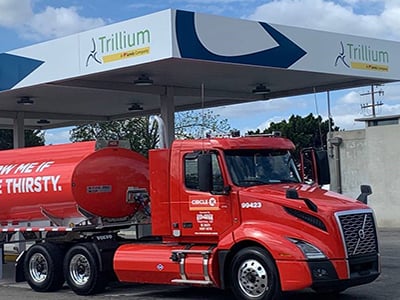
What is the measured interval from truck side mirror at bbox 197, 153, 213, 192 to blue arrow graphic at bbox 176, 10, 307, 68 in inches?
128

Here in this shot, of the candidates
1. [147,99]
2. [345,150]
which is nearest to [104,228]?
[147,99]

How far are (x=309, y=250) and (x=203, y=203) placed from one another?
217cm

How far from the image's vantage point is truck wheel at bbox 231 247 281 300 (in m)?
11.4

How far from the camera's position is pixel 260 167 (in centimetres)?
1286

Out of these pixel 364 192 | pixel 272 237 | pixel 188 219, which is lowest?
pixel 272 237

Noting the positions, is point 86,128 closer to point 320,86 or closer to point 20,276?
point 320,86

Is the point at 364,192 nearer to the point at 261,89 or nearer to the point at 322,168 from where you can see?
the point at 322,168

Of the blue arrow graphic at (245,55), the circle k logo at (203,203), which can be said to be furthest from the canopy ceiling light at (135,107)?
the circle k logo at (203,203)

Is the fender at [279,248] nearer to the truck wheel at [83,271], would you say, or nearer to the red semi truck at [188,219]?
the red semi truck at [188,219]

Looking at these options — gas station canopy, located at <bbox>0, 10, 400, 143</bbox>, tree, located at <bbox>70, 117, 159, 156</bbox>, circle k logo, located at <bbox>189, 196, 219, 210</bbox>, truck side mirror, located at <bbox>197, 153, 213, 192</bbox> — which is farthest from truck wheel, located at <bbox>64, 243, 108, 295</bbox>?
tree, located at <bbox>70, 117, 159, 156</bbox>

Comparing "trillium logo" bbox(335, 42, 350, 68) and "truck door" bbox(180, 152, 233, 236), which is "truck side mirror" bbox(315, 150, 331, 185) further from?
"trillium logo" bbox(335, 42, 350, 68)

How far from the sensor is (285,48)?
1681cm

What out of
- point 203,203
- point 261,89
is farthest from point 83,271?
point 261,89

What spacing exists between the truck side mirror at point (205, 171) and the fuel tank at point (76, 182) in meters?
3.29
